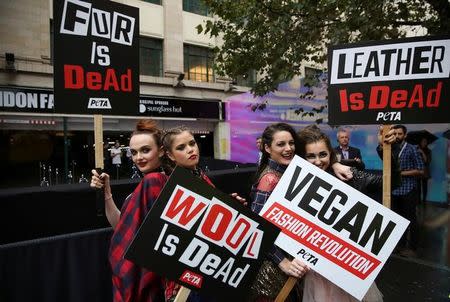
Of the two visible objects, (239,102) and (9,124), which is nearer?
(9,124)

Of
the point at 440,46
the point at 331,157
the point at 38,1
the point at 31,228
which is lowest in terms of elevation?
the point at 31,228

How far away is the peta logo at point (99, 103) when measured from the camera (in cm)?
327

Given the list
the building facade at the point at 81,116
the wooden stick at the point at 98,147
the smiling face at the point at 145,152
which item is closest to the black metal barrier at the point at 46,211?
the wooden stick at the point at 98,147

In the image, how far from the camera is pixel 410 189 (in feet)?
20.6

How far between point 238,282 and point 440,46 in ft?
8.59

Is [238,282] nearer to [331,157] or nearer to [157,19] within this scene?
[331,157]

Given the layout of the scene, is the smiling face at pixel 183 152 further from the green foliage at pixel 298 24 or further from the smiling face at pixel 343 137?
the smiling face at pixel 343 137

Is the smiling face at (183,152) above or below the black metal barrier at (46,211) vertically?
above

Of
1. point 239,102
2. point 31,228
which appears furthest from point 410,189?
point 239,102

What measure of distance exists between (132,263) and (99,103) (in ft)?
4.87

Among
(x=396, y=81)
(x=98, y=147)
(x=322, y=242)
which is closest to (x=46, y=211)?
(x=98, y=147)

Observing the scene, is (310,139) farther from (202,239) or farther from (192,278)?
(192,278)

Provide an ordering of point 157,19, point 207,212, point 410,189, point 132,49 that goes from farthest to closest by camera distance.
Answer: point 157,19 < point 410,189 < point 132,49 < point 207,212

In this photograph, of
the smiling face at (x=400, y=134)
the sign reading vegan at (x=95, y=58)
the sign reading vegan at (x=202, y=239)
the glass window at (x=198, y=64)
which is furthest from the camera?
the glass window at (x=198, y=64)
